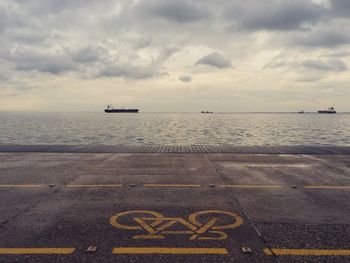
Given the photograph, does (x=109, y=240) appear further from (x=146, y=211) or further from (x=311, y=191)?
(x=311, y=191)

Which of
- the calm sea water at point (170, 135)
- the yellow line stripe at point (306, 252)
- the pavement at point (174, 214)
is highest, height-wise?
the yellow line stripe at point (306, 252)

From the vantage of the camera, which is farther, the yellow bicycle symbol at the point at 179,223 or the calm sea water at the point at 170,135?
the calm sea water at the point at 170,135

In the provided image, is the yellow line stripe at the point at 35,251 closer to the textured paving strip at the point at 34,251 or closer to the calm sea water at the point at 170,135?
the textured paving strip at the point at 34,251

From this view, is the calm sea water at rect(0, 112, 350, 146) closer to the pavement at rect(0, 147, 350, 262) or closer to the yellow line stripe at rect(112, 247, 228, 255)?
the pavement at rect(0, 147, 350, 262)

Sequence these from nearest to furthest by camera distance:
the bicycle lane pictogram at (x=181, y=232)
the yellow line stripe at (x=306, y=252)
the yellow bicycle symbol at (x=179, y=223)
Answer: the yellow line stripe at (x=306, y=252), the bicycle lane pictogram at (x=181, y=232), the yellow bicycle symbol at (x=179, y=223)

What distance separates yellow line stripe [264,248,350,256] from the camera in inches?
185

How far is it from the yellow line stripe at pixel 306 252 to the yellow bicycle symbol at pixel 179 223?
0.94 meters

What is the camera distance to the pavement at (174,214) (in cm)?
477

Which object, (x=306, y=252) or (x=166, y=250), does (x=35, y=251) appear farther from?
(x=306, y=252)

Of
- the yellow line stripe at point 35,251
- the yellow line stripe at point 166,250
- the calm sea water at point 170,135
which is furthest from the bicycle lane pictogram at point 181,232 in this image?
the calm sea water at point 170,135

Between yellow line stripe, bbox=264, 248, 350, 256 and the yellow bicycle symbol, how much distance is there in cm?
94

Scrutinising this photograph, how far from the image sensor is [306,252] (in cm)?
476

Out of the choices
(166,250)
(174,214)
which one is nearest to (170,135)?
(174,214)

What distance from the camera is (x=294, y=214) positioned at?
257 inches
